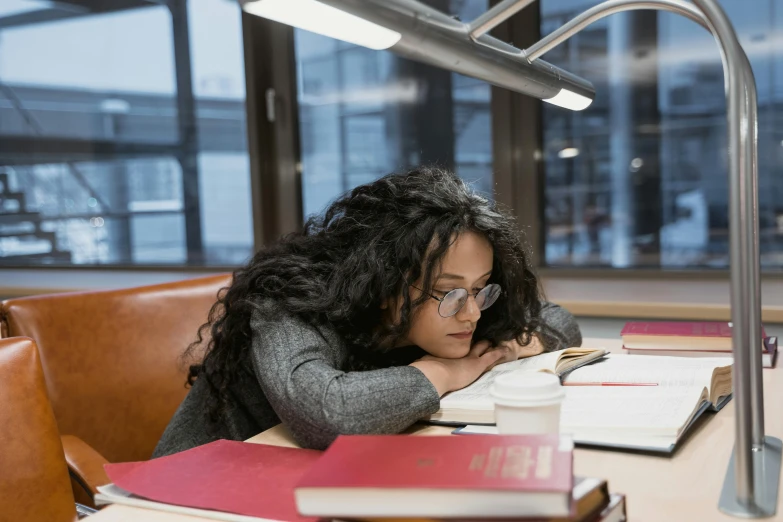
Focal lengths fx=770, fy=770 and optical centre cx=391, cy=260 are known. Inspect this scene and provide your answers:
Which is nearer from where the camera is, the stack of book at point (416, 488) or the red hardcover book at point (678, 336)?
the stack of book at point (416, 488)

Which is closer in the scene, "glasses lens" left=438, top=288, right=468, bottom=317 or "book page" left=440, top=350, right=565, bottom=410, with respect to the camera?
"book page" left=440, top=350, right=565, bottom=410

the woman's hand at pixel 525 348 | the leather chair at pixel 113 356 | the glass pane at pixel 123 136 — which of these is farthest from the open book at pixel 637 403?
the glass pane at pixel 123 136

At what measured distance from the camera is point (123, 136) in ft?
12.6

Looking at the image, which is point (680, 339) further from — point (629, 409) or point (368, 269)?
point (368, 269)

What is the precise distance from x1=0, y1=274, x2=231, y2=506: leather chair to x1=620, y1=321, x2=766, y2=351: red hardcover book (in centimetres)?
96

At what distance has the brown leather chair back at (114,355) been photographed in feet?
5.17

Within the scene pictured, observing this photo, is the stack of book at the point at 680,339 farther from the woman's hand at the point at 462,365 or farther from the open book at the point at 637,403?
the woman's hand at the point at 462,365

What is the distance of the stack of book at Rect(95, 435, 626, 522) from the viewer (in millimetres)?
626

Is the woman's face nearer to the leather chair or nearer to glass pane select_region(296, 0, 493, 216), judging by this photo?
the leather chair

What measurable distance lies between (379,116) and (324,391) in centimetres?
233

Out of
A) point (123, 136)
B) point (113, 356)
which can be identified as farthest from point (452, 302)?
point (123, 136)

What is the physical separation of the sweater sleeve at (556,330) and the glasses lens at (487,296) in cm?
21

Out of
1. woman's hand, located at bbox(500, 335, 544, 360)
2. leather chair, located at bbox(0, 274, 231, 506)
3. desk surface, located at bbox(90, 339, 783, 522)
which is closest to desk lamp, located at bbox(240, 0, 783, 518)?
desk surface, located at bbox(90, 339, 783, 522)

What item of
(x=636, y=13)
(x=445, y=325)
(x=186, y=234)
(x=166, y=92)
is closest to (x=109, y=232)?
(x=186, y=234)
